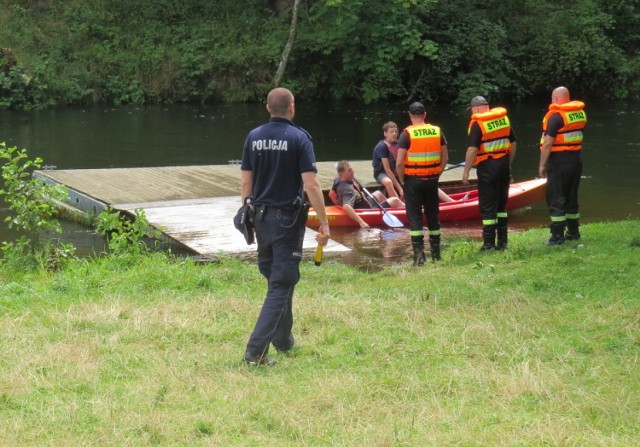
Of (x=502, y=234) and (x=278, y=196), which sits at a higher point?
(x=278, y=196)

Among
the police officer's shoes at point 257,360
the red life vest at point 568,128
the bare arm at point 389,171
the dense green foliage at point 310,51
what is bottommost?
the police officer's shoes at point 257,360

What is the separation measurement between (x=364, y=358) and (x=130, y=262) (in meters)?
4.46

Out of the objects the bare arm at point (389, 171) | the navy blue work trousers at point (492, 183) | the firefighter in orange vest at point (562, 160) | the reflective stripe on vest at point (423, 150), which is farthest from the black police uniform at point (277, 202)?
the bare arm at point (389, 171)

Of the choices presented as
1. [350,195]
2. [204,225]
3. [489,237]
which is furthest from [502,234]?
[204,225]

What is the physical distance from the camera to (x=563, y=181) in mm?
10125

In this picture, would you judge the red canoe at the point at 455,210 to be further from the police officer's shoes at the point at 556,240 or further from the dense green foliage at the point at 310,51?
the dense green foliage at the point at 310,51

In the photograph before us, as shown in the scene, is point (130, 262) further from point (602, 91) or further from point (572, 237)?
point (602, 91)

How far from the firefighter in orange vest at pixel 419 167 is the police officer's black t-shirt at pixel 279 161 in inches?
161

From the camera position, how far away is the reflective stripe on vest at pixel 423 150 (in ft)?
32.5

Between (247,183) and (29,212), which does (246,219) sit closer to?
(247,183)

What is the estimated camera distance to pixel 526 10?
123 feet

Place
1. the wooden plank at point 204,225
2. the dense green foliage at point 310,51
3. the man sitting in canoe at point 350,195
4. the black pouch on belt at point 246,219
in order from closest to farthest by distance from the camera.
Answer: the black pouch on belt at point 246,219 → the wooden plank at point 204,225 → the man sitting in canoe at point 350,195 → the dense green foliage at point 310,51

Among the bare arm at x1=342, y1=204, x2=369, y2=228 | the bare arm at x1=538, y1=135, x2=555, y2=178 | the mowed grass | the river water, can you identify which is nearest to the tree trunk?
the river water

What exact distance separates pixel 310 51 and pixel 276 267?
94.0ft
